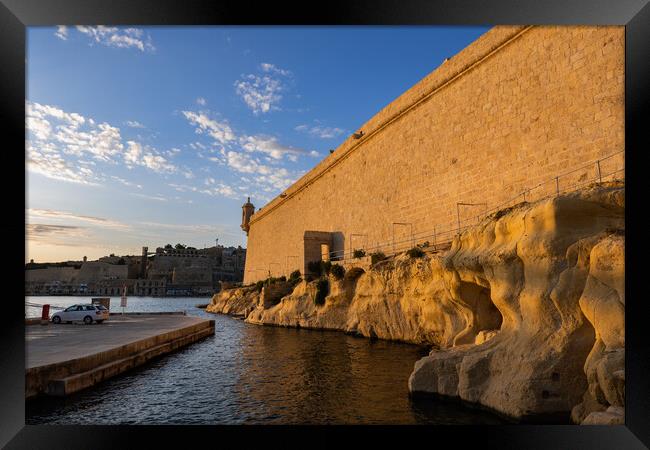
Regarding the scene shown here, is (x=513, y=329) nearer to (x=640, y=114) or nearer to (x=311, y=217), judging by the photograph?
(x=640, y=114)

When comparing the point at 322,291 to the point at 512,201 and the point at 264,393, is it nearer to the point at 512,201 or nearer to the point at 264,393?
the point at 512,201

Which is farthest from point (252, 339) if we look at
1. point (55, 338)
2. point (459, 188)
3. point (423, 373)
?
point (423, 373)

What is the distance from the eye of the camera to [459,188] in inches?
620

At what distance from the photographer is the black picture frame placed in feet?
13.4

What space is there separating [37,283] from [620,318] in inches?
4687

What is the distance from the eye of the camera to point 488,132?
14492 millimetres

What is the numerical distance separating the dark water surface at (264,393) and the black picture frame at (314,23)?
113 inches

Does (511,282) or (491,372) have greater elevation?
(511,282)

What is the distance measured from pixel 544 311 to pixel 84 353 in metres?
9.31

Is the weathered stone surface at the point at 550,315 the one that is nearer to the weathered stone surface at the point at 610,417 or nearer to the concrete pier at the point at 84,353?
the weathered stone surface at the point at 610,417

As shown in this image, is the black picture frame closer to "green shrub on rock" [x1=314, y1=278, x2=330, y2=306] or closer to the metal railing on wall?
the metal railing on wall

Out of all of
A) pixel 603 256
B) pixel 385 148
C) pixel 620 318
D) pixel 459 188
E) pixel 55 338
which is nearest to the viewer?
pixel 620 318

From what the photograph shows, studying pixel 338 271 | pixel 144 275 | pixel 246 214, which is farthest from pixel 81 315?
pixel 144 275

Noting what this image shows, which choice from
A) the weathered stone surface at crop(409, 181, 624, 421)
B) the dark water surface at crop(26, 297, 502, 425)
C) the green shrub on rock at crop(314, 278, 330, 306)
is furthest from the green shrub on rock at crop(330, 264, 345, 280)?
the weathered stone surface at crop(409, 181, 624, 421)
